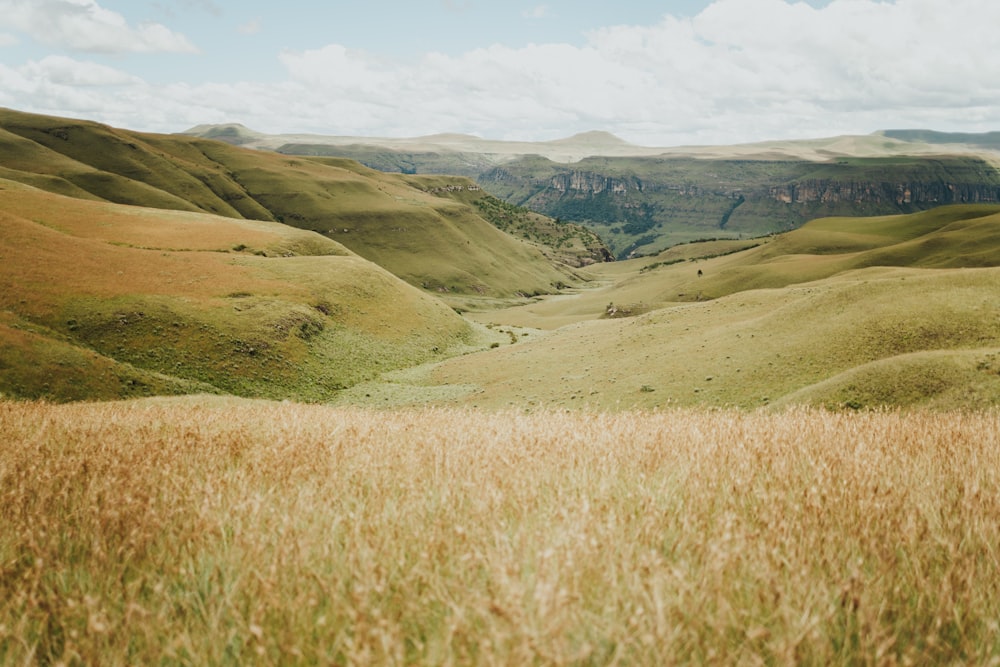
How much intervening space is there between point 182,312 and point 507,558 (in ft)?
204

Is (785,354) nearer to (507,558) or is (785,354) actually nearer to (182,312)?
(507,558)

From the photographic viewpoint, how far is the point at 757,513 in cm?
448

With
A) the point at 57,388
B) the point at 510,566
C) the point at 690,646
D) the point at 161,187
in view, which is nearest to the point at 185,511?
the point at 510,566

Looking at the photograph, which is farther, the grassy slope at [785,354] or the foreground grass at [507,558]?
the grassy slope at [785,354]

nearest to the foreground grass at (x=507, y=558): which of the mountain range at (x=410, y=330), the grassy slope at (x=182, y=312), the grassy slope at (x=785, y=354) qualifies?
the grassy slope at (x=785, y=354)

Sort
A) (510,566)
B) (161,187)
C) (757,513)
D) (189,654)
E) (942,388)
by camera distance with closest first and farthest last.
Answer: (189,654) → (510,566) → (757,513) → (942,388) → (161,187)

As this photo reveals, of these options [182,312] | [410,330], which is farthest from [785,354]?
[182,312]

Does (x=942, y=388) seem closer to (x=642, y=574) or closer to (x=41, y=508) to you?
(x=642, y=574)

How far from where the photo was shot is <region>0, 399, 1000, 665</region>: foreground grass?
2.83m

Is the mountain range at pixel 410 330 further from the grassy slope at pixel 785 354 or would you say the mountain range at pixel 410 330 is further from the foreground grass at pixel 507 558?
the foreground grass at pixel 507 558

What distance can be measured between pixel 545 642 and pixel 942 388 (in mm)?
27156

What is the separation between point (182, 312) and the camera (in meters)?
56.4

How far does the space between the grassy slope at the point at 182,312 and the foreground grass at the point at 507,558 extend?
4106cm

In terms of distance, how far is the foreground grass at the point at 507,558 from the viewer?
2826 millimetres
